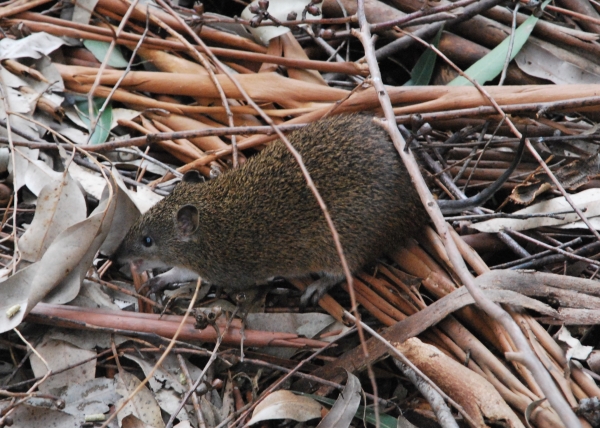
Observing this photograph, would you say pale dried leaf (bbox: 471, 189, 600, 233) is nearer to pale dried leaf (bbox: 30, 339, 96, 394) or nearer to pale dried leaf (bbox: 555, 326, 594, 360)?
pale dried leaf (bbox: 555, 326, 594, 360)

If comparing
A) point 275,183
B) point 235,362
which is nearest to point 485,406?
point 235,362

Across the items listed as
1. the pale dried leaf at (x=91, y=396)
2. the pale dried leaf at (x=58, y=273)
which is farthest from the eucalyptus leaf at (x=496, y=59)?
the pale dried leaf at (x=91, y=396)

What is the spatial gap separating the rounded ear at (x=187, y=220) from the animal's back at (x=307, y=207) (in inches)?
3.8

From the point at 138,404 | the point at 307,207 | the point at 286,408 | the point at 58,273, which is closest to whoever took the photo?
the point at 286,408

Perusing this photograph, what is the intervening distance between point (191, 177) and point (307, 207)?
3.25ft

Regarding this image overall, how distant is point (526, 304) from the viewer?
3.87 metres

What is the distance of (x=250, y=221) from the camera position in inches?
197

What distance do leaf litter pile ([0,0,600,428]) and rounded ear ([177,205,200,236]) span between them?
36 cm

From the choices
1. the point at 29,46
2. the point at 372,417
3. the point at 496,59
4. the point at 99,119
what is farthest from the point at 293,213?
the point at 29,46

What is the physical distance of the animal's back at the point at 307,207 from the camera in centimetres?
463

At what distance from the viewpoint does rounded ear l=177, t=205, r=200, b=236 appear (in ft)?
16.1

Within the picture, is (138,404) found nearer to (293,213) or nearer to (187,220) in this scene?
(187,220)

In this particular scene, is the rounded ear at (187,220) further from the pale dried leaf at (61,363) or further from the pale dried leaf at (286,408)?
the pale dried leaf at (286,408)

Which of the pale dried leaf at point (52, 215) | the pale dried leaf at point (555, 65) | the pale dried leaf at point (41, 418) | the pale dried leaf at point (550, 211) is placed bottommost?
the pale dried leaf at point (41, 418)
